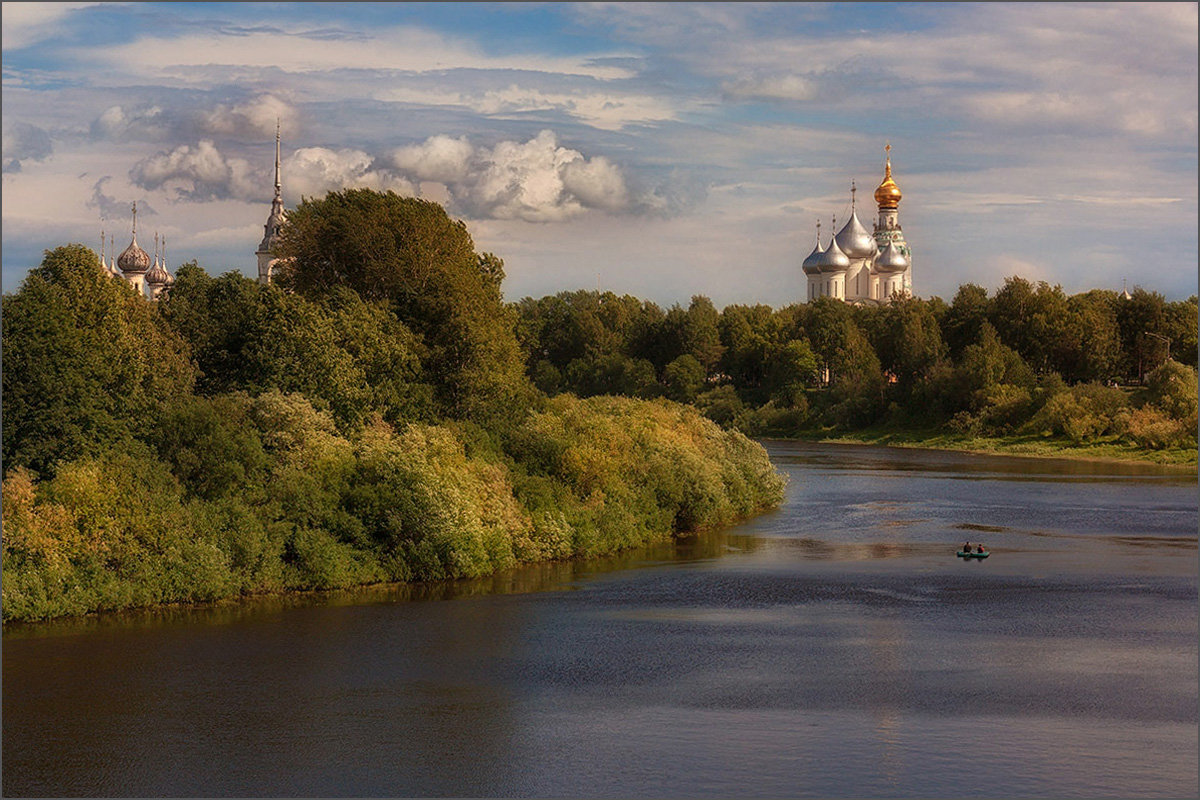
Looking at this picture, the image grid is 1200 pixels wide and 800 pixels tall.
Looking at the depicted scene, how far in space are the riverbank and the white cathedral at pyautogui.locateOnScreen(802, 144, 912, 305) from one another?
3958cm

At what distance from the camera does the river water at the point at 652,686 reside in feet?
62.7

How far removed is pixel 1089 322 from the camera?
3440 inches

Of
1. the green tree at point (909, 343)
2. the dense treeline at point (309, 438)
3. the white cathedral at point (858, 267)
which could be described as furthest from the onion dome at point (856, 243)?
the dense treeline at point (309, 438)

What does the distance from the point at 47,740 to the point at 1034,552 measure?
26.3 metres

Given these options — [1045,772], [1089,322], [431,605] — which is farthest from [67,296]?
[1089,322]

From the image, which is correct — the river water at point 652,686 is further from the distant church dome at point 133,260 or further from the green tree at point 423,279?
the distant church dome at point 133,260

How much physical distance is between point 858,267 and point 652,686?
112182 millimetres

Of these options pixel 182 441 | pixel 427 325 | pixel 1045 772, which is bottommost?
pixel 1045 772

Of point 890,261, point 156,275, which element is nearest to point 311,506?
point 156,275

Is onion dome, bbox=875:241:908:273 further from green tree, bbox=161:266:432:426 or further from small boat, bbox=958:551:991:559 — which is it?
green tree, bbox=161:266:432:426

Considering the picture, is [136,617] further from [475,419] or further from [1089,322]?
[1089,322]

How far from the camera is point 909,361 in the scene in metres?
93.1

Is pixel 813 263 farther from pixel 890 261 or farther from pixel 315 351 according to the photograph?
pixel 315 351

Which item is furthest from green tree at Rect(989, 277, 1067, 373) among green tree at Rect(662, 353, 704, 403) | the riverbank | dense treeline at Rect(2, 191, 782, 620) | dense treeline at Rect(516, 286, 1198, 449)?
dense treeline at Rect(2, 191, 782, 620)
